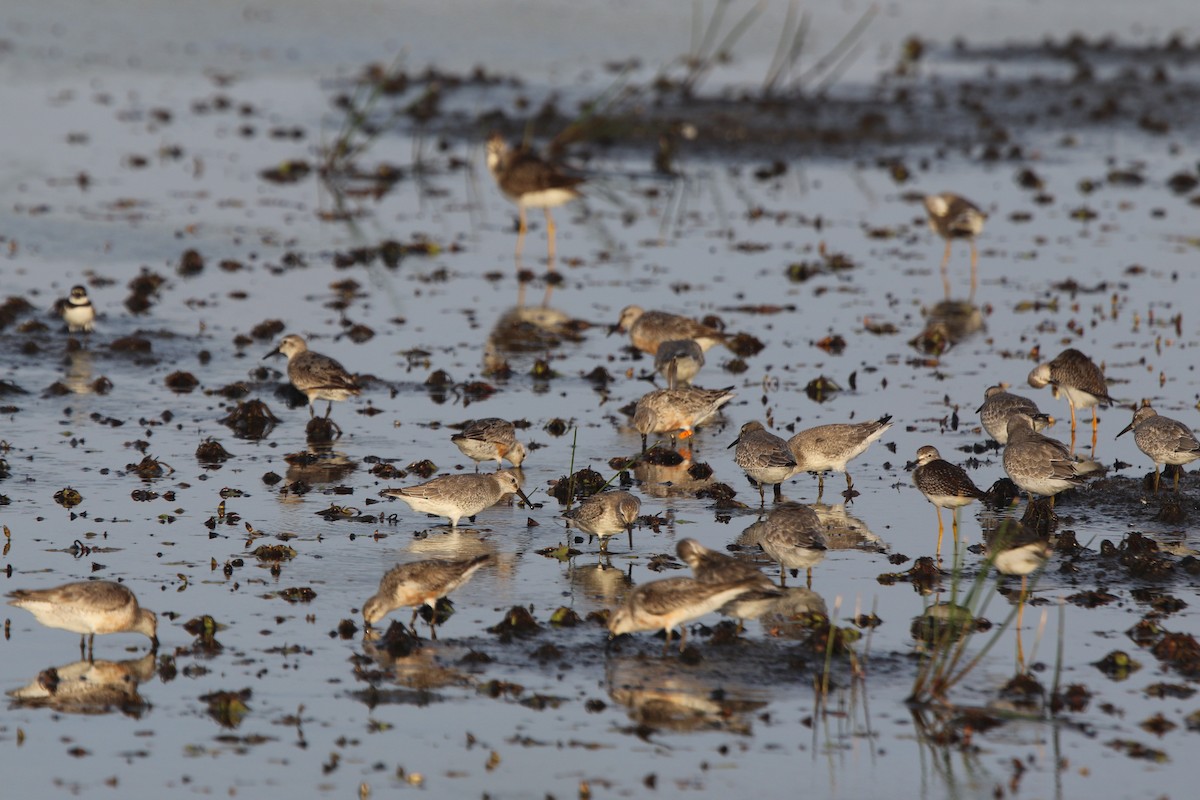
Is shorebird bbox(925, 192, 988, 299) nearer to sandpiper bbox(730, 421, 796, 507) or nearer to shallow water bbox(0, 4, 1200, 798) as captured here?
shallow water bbox(0, 4, 1200, 798)

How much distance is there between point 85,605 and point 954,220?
16.9 meters

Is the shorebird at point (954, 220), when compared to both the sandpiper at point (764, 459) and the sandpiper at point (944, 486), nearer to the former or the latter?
the sandpiper at point (764, 459)

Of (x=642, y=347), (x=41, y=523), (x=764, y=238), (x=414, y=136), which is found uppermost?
(x=414, y=136)

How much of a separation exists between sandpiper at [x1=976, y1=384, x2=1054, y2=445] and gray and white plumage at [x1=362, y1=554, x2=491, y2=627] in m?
6.20

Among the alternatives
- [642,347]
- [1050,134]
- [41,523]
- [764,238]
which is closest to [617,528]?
[41,523]

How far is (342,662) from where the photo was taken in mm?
10633

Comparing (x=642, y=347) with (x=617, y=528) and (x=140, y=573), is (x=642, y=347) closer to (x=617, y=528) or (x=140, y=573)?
(x=617, y=528)

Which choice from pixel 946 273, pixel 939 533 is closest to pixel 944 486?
pixel 939 533

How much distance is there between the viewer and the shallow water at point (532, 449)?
9492mm

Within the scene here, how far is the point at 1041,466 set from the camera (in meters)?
13.2

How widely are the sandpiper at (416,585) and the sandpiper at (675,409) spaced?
4.67 metres

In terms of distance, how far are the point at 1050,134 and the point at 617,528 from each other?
27.7m

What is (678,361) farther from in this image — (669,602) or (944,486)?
(669,602)

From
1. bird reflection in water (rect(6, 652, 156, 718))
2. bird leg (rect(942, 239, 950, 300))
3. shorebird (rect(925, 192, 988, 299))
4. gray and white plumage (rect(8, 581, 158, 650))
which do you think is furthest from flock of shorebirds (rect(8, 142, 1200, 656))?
shorebird (rect(925, 192, 988, 299))
